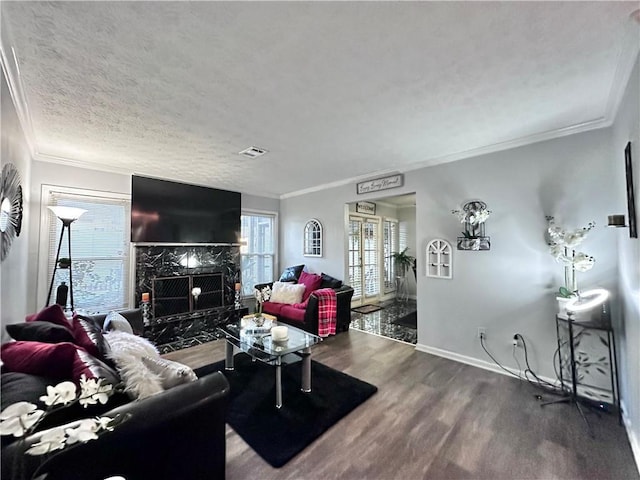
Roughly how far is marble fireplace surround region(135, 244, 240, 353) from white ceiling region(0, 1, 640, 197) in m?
1.83

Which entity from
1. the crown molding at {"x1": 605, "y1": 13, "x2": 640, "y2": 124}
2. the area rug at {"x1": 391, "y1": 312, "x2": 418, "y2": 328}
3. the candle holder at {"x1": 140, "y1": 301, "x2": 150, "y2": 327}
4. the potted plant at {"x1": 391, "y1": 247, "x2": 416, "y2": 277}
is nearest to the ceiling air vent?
the candle holder at {"x1": 140, "y1": 301, "x2": 150, "y2": 327}

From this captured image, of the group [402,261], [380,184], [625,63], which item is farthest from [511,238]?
[402,261]

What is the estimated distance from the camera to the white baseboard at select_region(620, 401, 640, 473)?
169 cm

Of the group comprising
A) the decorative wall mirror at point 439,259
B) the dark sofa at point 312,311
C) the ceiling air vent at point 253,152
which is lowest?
the dark sofa at point 312,311

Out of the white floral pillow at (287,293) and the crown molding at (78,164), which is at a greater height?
the crown molding at (78,164)

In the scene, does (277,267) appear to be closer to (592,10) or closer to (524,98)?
(524,98)

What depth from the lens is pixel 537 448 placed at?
1822mm

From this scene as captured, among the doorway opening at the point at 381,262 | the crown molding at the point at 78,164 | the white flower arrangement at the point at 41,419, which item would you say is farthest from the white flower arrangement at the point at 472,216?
the crown molding at the point at 78,164

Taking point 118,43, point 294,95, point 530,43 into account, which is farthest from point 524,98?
point 118,43

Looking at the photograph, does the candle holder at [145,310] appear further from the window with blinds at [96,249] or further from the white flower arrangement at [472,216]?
the white flower arrangement at [472,216]

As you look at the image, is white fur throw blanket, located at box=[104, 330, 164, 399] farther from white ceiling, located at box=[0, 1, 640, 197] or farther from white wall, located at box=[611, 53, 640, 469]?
white wall, located at box=[611, 53, 640, 469]

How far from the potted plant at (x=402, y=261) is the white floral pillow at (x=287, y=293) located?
3078 mm

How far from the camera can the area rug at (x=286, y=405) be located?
73.9 inches

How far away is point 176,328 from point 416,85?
4418mm
